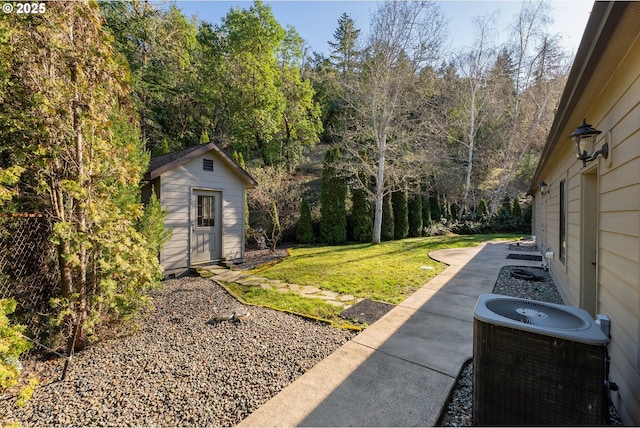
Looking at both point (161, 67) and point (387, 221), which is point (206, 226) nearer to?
point (387, 221)

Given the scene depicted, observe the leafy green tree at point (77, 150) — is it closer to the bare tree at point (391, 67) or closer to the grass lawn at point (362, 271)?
the grass lawn at point (362, 271)

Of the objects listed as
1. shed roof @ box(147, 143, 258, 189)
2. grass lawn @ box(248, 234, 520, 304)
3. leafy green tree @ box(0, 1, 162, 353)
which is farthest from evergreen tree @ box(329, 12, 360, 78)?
leafy green tree @ box(0, 1, 162, 353)

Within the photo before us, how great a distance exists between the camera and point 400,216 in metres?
14.3

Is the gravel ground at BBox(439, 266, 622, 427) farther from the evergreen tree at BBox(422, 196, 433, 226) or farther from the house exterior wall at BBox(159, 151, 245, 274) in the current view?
the house exterior wall at BBox(159, 151, 245, 274)

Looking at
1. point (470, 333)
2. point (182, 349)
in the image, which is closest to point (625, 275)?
point (470, 333)

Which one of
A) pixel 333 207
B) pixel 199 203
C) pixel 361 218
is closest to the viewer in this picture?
pixel 199 203

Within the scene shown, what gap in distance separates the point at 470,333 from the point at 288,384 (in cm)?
232

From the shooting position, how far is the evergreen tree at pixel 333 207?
1270 centimetres

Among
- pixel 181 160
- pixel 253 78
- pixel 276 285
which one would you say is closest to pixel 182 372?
pixel 276 285

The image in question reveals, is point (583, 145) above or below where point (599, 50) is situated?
below

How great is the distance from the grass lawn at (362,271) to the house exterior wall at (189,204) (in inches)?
60.9

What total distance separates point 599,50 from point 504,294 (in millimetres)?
4451

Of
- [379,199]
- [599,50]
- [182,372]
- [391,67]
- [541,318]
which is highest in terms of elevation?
[391,67]

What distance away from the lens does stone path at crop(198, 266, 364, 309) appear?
491 centimetres
